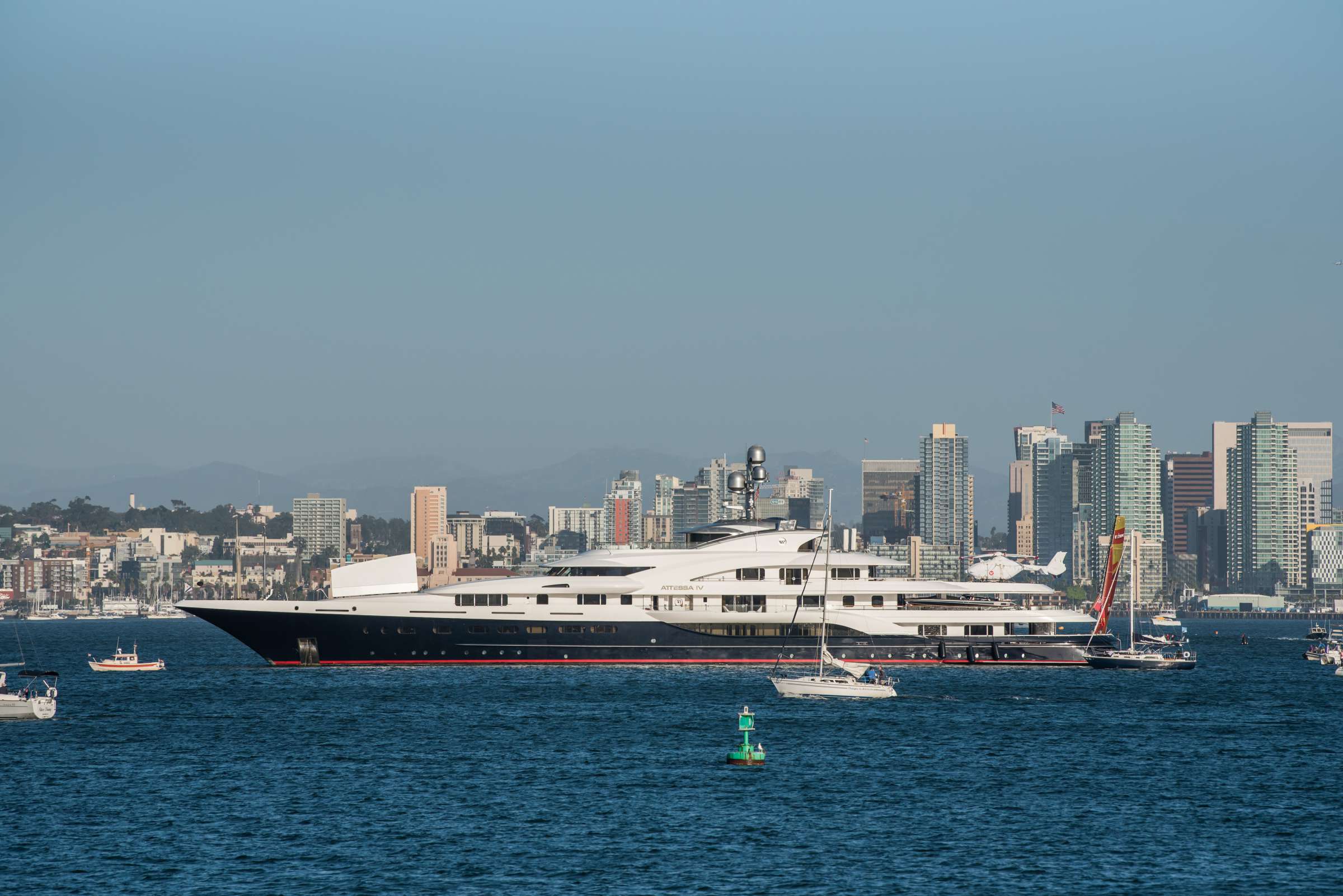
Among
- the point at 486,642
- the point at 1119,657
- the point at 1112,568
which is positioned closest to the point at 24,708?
the point at 486,642

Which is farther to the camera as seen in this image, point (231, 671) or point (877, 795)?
point (231, 671)

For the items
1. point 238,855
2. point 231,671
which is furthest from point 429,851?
point 231,671

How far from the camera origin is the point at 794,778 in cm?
5166

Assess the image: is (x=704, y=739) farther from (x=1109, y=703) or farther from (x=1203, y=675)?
(x=1203, y=675)

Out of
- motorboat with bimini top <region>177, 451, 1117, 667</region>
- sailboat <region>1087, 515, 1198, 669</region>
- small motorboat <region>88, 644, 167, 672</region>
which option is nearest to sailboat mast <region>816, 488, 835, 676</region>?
motorboat with bimini top <region>177, 451, 1117, 667</region>

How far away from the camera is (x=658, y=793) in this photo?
49.0m

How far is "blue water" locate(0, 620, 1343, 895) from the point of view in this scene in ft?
127

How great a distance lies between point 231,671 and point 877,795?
57752 mm

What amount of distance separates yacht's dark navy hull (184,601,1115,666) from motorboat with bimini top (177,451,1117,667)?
7 cm

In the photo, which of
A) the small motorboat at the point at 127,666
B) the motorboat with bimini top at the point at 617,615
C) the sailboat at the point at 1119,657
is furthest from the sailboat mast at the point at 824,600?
the small motorboat at the point at 127,666

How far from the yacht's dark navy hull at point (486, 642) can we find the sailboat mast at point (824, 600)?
222 cm

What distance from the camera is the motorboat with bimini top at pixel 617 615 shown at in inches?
3519

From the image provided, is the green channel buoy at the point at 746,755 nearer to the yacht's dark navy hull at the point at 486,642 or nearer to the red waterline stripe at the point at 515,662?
the red waterline stripe at the point at 515,662

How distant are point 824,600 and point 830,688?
23.8 ft
